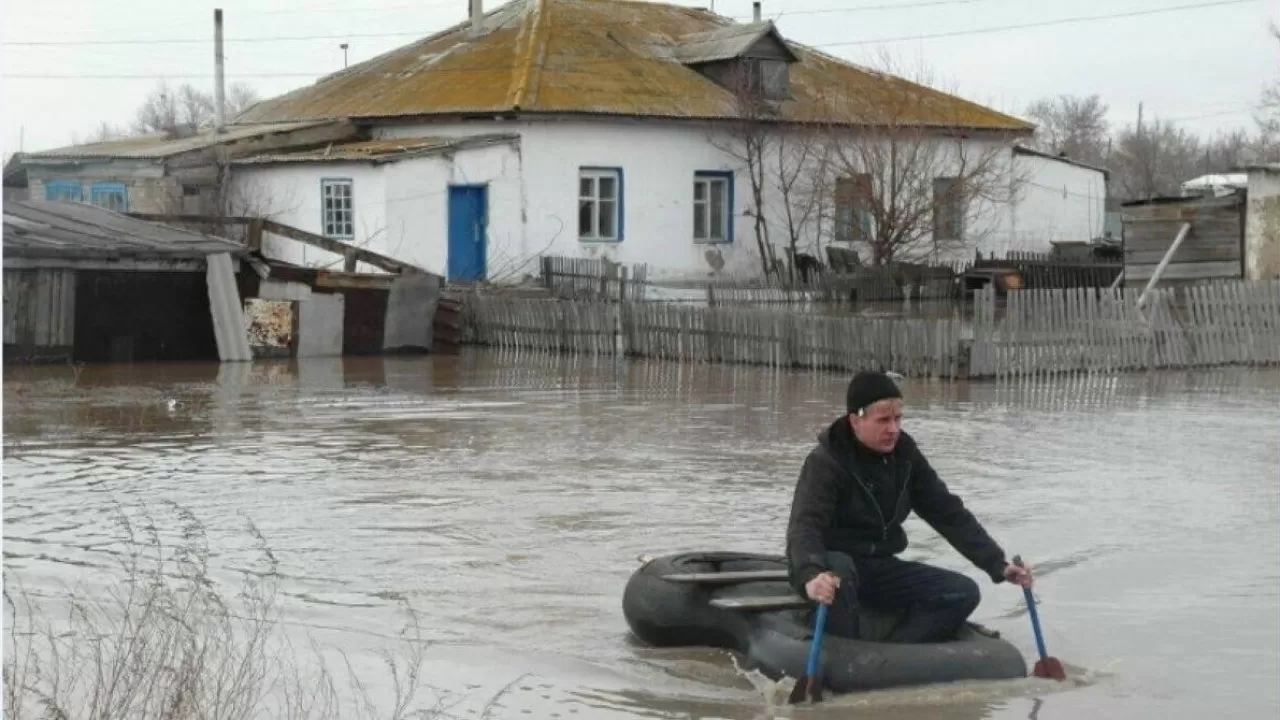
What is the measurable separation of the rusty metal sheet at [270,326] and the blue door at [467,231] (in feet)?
28.3

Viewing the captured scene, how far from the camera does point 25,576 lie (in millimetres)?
10297

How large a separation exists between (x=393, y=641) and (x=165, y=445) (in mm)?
8148

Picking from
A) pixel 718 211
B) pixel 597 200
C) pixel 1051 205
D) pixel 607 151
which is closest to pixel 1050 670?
pixel 607 151

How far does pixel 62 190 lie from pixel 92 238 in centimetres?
1643

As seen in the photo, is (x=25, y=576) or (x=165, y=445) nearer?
(x=25, y=576)

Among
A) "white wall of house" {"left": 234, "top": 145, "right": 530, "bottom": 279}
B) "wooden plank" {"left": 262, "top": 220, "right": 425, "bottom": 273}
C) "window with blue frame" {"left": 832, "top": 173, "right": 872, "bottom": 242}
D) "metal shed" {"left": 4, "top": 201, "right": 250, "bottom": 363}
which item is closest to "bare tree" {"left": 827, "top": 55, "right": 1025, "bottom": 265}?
"window with blue frame" {"left": 832, "top": 173, "right": 872, "bottom": 242}

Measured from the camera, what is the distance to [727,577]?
8.68m

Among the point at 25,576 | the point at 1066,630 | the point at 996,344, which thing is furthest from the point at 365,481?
the point at 996,344

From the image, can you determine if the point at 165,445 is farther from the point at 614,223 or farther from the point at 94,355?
the point at 614,223

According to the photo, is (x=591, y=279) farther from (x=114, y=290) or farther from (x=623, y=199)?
(x=114, y=290)

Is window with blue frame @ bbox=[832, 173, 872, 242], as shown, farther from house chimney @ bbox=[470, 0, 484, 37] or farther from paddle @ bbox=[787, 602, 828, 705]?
paddle @ bbox=[787, 602, 828, 705]

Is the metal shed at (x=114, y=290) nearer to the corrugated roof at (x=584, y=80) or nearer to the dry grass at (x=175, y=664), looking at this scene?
the corrugated roof at (x=584, y=80)

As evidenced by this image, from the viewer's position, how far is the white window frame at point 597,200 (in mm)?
36438

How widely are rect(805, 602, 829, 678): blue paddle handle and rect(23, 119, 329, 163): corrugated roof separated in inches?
1243
